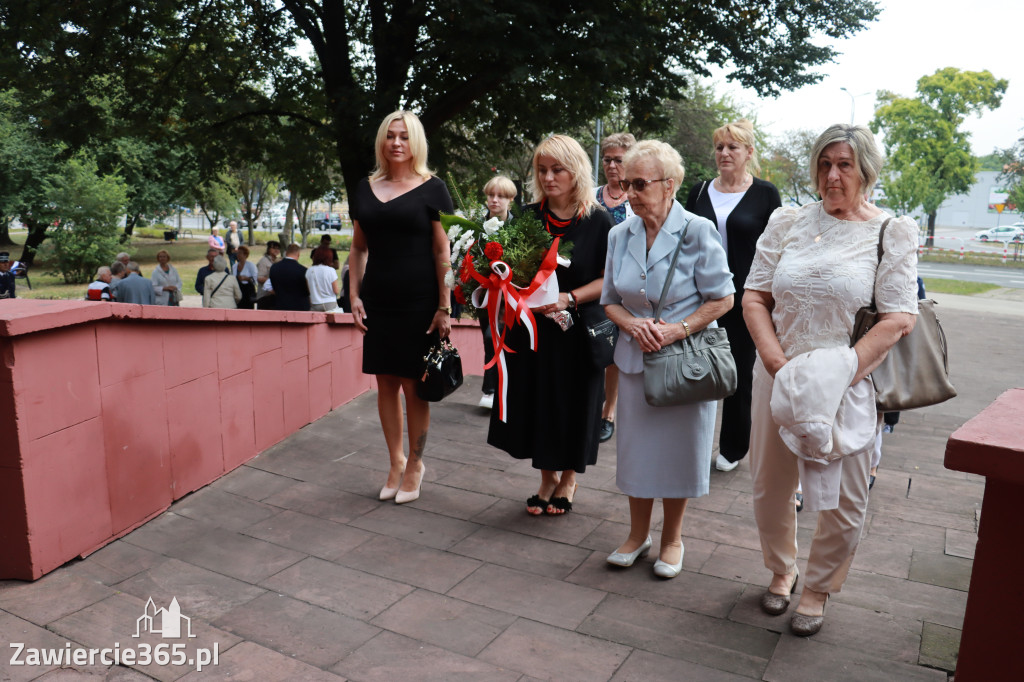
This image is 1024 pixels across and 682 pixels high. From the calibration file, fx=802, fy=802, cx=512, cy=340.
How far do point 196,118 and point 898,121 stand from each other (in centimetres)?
5640

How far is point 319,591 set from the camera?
3.39 meters

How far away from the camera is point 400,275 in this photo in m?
4.30

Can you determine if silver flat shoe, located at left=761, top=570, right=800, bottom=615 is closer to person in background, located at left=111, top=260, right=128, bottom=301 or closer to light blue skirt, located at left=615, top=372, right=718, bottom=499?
light blue skirt, located at left=615, top=372, right=718, bottom=499

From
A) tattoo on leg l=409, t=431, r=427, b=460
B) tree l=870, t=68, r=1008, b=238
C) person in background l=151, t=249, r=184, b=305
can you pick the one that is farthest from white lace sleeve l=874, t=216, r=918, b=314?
tree l=870, t=68, r=1008, b=238

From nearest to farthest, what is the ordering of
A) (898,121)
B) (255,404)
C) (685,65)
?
(255,404), (685,65), (898,121)

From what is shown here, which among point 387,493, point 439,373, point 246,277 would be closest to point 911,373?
point 439,373

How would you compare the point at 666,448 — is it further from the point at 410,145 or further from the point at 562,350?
the point at 410,145

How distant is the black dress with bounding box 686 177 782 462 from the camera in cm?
469

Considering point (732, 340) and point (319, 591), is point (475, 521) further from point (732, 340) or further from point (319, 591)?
point (732, 340)

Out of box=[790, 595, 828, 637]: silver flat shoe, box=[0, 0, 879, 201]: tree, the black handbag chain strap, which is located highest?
box=[0, 0, 879, 201]: tree

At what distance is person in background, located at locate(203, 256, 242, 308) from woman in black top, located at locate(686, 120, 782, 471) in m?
9.23

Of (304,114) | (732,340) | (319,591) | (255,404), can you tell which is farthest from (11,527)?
(304,114)

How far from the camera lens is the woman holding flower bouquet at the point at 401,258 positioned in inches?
168

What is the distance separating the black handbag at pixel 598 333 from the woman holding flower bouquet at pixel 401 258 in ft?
2.72
